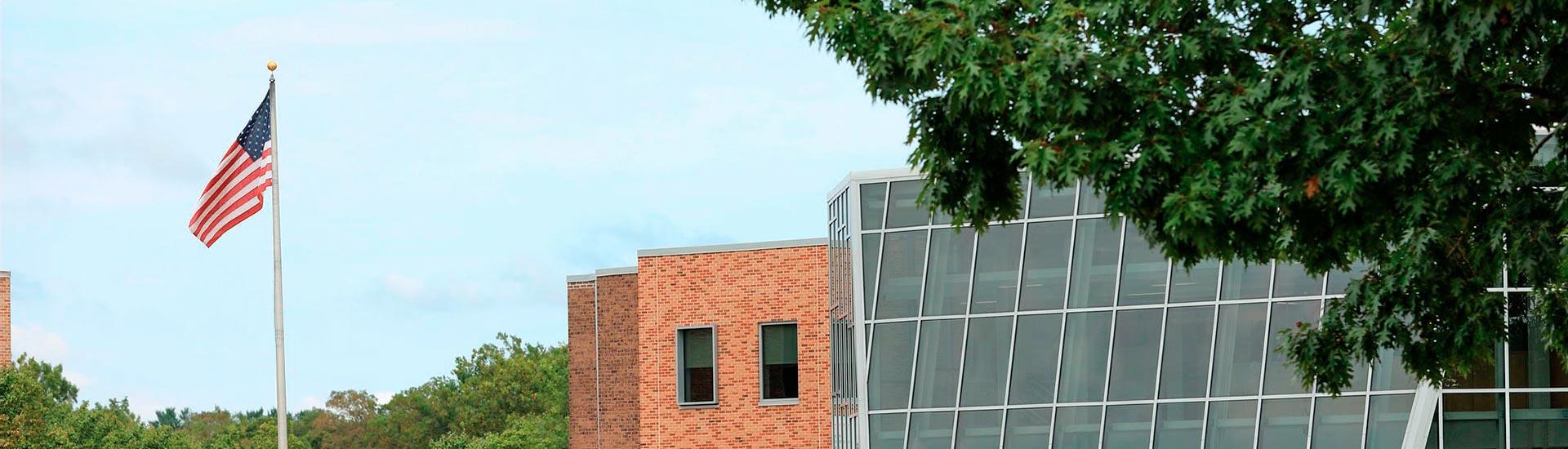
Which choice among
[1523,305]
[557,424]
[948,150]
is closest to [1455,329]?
[948,150]

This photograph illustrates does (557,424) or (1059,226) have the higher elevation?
(1059,226)

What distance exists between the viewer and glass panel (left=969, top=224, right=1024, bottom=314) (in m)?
28.1

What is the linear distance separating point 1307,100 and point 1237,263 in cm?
1541

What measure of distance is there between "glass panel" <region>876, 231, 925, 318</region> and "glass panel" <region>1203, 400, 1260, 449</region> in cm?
486

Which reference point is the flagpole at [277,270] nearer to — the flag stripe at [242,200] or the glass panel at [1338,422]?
the flag stripe at [242,200]

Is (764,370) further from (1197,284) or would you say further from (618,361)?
(1197,284)

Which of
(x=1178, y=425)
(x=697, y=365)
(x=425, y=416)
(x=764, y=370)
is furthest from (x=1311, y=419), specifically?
(x=425, y=416)

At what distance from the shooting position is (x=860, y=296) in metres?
28.9

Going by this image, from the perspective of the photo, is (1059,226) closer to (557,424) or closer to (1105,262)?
(1105,262)

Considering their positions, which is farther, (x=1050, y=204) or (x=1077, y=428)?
(x=1050, y=204)

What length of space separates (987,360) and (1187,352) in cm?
306

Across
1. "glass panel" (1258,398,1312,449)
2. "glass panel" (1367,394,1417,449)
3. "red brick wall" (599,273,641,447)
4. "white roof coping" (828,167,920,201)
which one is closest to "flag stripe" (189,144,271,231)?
"white roof coping" (828,167,920,201)

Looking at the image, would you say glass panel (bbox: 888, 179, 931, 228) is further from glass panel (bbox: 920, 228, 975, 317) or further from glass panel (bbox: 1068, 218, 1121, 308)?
glass panel (bbox: 1068, 218, 1121, 308)

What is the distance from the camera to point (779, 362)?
34.2 m
